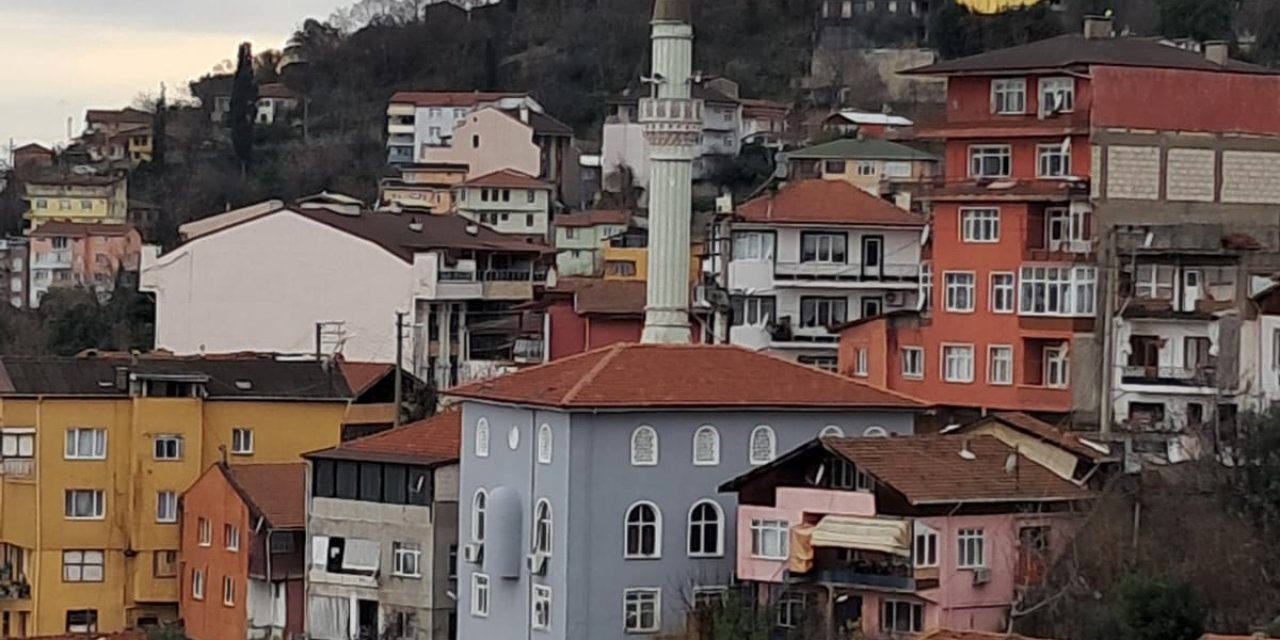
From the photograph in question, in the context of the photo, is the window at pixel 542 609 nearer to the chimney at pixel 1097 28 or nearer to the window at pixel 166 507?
the window at pixel 166 507

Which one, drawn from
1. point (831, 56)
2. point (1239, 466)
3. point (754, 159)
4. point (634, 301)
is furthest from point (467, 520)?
point (831, 56)

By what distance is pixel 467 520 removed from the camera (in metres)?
39.3

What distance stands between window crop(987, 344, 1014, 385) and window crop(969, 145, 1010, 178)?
2558 mm

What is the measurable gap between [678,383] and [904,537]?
477 cm

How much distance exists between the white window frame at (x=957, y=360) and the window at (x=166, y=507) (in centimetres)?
1271

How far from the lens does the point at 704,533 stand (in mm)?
37719

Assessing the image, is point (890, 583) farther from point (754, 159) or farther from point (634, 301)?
point (754, 159)

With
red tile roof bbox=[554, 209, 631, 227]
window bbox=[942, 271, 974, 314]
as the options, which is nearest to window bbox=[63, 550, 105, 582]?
window bbox=[942, 271, 974, 314]

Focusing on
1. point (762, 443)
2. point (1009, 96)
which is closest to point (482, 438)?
point (762, 443)

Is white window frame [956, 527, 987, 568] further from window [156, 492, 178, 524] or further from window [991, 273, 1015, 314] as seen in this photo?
window [156, 492, 178, 524]

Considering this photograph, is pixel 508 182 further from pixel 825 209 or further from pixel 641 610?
pixel 641 610

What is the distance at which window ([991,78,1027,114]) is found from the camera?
140ft

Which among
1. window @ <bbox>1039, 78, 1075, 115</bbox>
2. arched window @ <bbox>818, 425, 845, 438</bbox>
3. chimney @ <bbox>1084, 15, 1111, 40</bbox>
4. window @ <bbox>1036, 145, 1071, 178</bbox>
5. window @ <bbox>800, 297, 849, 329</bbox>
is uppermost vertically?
chimney @ <bbox>1084, 15, 1111, 40</bbox>

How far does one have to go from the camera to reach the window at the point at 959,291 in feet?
140
